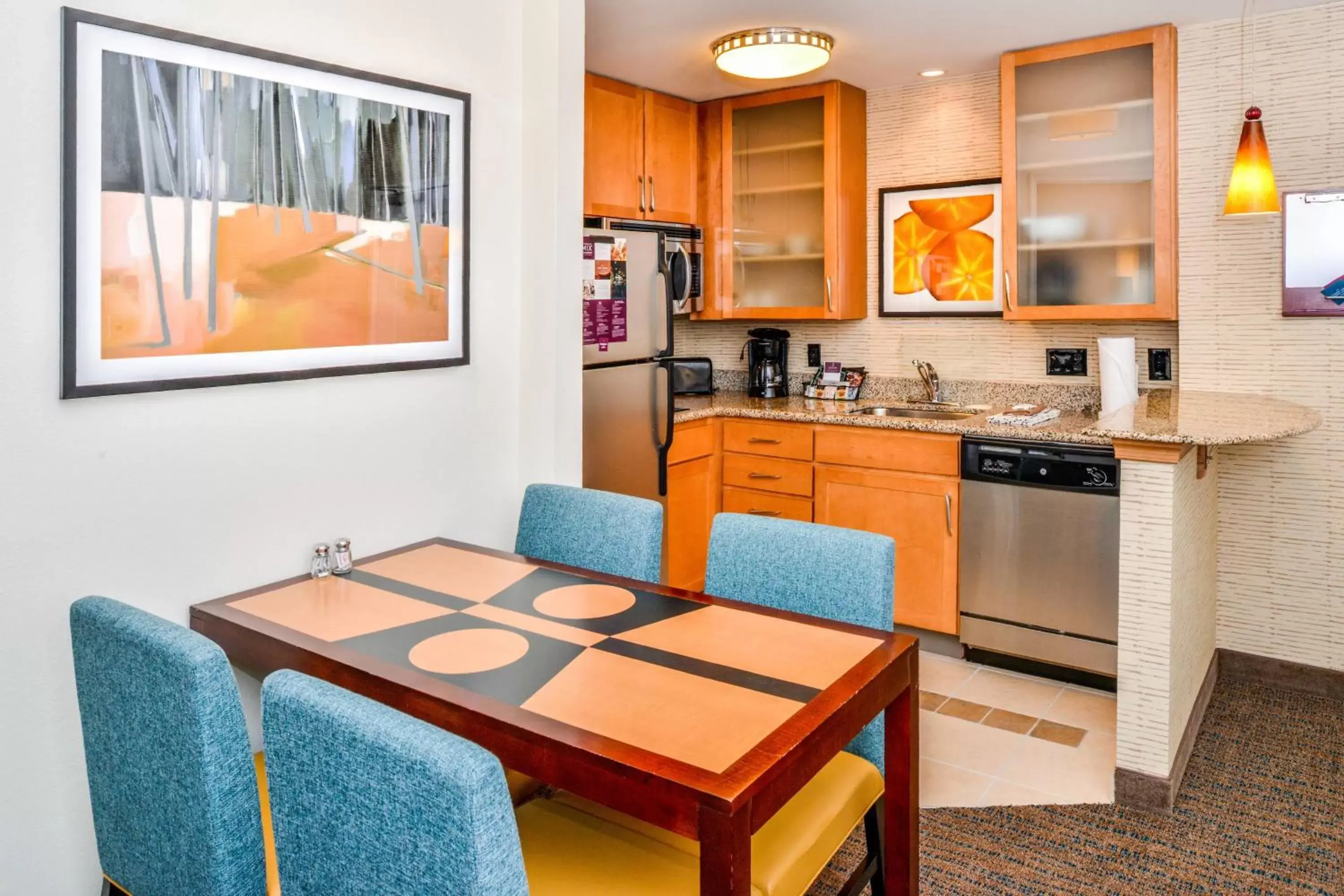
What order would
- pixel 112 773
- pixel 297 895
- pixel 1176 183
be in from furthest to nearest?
pixel 1176 183 < pixel 112 773 < pixel 297 895

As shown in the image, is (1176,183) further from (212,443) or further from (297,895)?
(297,895)

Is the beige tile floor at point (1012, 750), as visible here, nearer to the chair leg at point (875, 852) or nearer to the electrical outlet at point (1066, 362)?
the chair leg at point (875, 852)

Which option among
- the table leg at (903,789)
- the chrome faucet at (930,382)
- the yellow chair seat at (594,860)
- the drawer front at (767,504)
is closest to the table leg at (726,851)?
the yellow chair seat at (594,860)

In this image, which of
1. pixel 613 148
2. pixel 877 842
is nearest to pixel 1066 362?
pixel 613 148

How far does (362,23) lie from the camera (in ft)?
7.16

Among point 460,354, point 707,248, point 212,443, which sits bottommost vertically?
point 212,443

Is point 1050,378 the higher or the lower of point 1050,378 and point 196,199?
the lower

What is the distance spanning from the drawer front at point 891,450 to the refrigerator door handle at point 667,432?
0.67 meters

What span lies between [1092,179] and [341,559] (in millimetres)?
3030

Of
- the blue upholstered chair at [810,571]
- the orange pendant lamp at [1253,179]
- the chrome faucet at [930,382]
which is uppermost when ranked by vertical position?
the orange pendant lamp at [1253,179]

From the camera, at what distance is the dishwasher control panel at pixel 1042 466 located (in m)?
3.21

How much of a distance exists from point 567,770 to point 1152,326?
3.25 m

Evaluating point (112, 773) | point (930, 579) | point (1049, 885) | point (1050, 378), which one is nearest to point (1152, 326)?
point (1050, 378)

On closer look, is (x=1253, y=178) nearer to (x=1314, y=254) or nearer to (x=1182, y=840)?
(x=1314, y=254)
